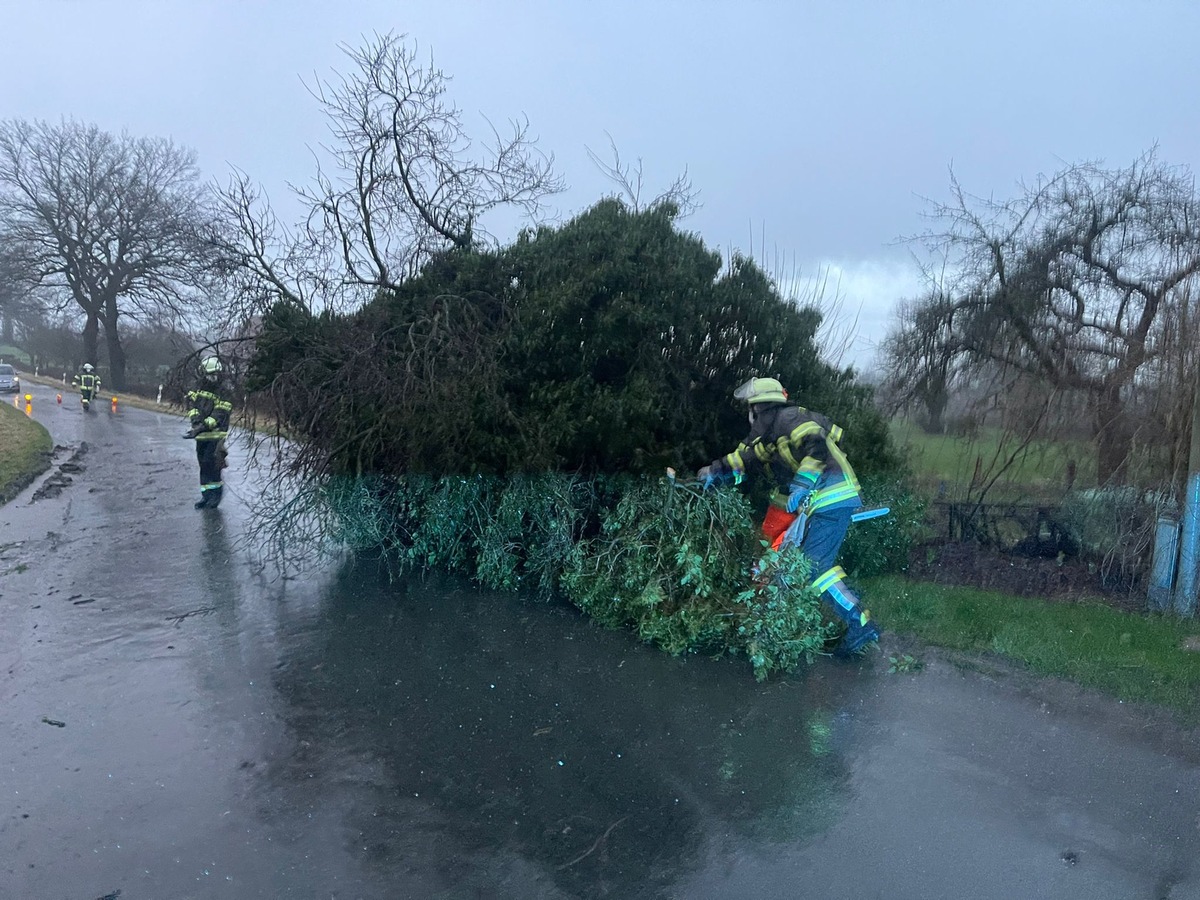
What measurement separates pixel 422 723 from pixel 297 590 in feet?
10.5

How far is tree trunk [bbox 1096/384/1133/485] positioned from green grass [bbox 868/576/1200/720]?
119cm

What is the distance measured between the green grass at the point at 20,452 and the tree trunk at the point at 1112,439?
1288cm

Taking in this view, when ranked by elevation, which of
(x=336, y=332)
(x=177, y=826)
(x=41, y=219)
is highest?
(x=41, y=219)

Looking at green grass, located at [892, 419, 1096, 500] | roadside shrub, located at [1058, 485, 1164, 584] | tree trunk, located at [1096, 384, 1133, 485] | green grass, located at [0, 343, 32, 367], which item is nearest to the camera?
roadside shrub, located at [1058, 485, 1164, 584]

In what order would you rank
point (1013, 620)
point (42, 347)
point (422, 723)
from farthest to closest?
point (42, 347) < point (1013, 620) < point (422, 723)

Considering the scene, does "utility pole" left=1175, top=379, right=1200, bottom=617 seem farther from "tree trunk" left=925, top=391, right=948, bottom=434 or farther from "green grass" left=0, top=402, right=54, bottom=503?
"green grass" left=0, top=402, right=54, bottom=503

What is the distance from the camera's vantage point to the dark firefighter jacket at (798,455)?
639 cm

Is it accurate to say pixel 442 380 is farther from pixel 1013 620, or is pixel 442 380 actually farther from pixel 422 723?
pixel 1013 620

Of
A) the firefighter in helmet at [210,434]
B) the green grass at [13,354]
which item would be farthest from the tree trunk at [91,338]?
the firefighter in helmet at [210,434]

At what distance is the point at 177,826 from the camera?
403 centimetres

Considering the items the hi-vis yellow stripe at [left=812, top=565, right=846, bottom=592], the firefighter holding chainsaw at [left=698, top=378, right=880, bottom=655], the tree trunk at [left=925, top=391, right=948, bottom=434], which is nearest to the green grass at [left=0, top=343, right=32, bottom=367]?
the tree trunk at [left=925, top=391, right=948, bottom=434]

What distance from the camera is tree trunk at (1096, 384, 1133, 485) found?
7809 millimetres

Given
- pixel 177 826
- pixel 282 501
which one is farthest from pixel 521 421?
pixel 177 826

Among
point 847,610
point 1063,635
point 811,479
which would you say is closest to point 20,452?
point 811,479
